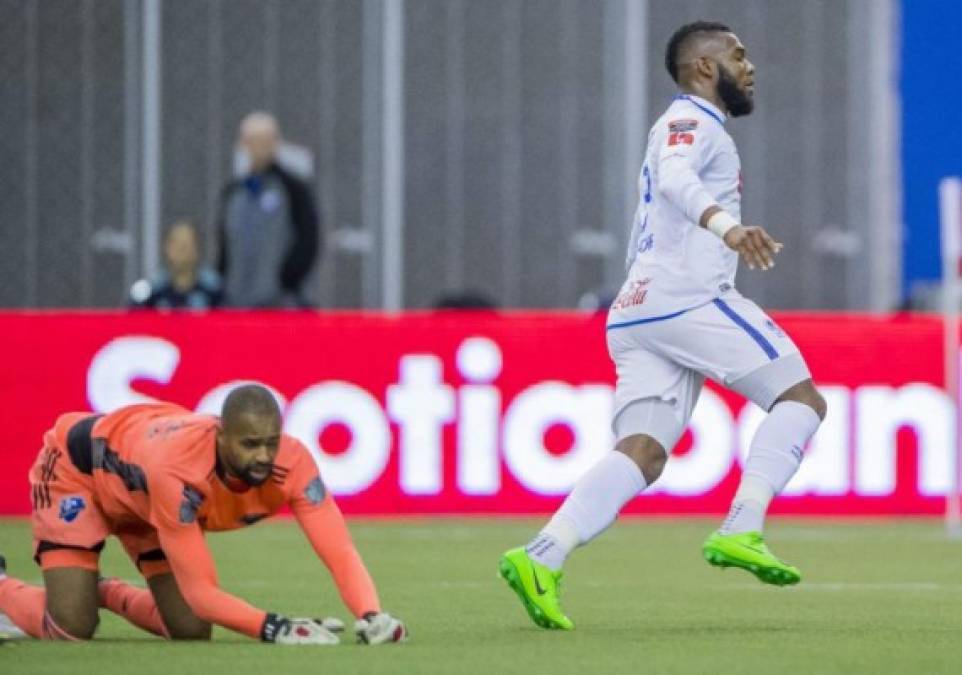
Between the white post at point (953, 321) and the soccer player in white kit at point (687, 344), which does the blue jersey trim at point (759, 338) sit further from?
the white post at point (953, 321)

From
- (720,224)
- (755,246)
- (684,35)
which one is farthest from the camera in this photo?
(684,35)

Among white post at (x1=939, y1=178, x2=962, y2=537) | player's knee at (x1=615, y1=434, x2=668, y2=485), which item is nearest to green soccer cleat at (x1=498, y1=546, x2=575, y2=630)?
player's knee at (x1=615, y1=434, x2=668, y2=485)

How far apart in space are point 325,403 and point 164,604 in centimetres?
675

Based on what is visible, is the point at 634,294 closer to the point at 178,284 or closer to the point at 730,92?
the point at 730,92

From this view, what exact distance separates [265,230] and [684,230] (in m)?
7.22

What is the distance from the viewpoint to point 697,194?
28.9 ft

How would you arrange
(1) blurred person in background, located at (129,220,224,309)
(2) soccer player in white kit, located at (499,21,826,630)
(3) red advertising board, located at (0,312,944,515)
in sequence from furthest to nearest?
(1) blurred person in background, located at (129,220,224,309) → (3) red advertising board, located at (0,312,944,515) → (2) soccer player in white kit, located at (499,21,826,630)

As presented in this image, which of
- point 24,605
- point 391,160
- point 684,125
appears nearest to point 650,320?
point 684,125

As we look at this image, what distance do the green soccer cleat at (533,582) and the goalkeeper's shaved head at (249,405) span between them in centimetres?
112

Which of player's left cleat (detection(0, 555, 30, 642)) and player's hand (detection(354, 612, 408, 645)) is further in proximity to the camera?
player's left cleat (detection(0, 555, 30, 642))

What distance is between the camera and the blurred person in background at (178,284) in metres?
16.0

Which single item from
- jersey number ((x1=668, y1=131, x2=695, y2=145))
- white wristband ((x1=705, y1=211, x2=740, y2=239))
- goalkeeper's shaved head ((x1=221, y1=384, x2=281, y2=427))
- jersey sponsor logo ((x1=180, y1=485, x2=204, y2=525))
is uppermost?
jersey number ((x1=668, y1=131, x2=695, y2=145))

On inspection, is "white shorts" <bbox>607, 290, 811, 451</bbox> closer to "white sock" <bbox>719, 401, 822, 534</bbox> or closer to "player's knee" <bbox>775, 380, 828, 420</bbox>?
"player's knee" <bbox>775, 380, 828, 420</bbox>

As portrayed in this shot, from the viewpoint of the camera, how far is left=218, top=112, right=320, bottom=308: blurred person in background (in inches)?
634
